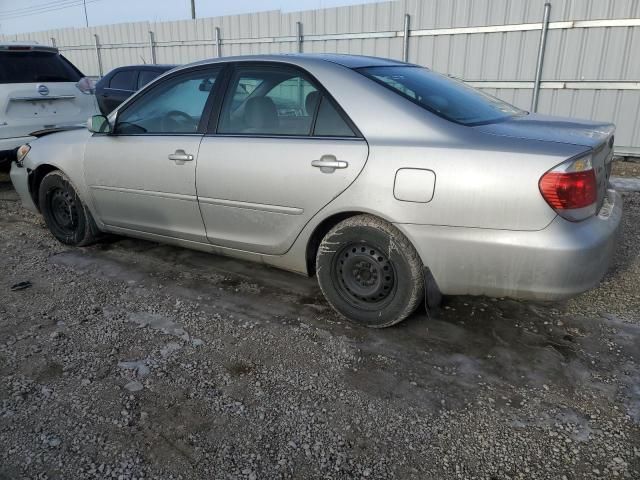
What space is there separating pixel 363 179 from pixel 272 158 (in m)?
0.66

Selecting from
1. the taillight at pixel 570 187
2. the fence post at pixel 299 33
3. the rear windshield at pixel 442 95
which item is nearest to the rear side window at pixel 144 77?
the fence post at pixel 299 33

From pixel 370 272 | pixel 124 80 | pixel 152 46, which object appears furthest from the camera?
pixel 152 46

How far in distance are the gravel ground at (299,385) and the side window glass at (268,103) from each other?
46.9 inches

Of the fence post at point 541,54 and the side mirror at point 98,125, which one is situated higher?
the fence post at point 541,54

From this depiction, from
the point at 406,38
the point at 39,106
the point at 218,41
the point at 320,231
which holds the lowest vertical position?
the point at 320,231

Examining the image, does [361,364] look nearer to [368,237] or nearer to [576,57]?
[368,237]

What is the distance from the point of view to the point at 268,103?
3.34 meters

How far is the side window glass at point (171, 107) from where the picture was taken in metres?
3.58

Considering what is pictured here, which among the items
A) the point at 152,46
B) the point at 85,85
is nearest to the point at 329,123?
the point at 85,85

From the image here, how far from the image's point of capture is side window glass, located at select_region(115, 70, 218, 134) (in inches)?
141

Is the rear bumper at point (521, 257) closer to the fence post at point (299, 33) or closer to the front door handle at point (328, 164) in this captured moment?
the front door handle at point (328, 164)

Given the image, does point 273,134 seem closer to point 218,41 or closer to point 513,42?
point 513,42

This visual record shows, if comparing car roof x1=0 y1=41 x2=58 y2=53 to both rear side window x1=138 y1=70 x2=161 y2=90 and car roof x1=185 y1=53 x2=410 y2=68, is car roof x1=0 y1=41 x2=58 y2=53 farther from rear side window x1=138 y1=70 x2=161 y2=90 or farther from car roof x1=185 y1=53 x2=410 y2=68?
car roof x1=185 y1=53 x2=410 y2=68

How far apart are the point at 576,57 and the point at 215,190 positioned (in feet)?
25.5
